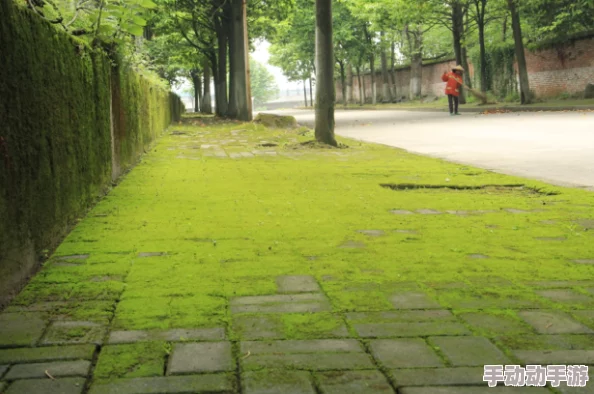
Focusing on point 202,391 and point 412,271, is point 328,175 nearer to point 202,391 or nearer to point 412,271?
point 412,271

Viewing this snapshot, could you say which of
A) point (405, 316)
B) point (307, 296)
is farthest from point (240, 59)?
point (405, 316)

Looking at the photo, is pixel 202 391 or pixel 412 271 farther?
pixel 412 271

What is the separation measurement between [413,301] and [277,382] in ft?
3.99

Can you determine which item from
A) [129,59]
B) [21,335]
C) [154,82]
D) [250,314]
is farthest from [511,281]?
[154,82]

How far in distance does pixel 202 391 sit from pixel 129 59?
8212 mm

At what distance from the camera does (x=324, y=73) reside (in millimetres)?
13289

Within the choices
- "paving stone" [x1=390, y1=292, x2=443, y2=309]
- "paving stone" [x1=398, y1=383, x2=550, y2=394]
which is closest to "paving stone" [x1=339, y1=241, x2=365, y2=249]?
"paving stone" [x1=390, y1=292, x2=443, y2=309]

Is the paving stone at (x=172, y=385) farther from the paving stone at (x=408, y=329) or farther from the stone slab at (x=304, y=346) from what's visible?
the paving stone at (x=408, y=329)

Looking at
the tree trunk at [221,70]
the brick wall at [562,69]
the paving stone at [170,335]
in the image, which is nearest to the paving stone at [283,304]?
the paving stone at [170,335]

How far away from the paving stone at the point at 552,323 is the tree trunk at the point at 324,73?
33.6ft

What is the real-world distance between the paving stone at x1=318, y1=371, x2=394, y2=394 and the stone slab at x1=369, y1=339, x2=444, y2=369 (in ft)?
0.43

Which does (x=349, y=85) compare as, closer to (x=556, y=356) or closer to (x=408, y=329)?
(x=408, y=329)

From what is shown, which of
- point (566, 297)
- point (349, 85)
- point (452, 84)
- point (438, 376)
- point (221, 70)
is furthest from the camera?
point (349, 85)

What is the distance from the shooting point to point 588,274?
4055 millimetres
